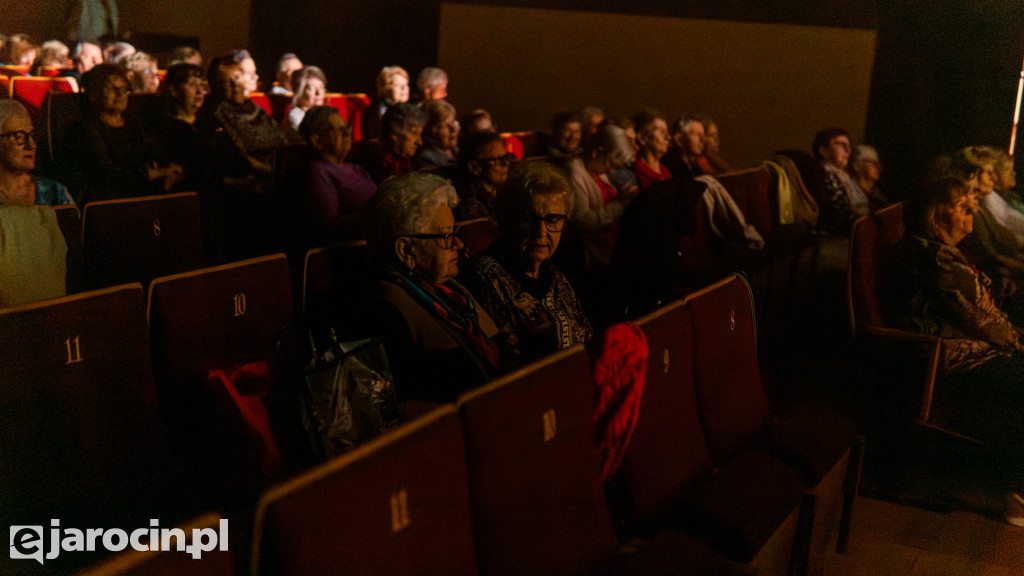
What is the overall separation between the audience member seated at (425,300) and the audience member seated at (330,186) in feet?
4.68

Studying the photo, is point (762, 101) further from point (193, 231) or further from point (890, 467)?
point (193, 231)

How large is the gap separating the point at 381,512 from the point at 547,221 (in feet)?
4.63

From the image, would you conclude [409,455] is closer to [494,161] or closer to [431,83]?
[494,161]

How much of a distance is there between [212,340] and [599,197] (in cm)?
242

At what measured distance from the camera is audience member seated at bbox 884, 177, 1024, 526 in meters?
3.07

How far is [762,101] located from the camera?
26.6 feet

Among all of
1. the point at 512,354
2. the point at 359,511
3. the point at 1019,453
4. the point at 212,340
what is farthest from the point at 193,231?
the point at 1019,453

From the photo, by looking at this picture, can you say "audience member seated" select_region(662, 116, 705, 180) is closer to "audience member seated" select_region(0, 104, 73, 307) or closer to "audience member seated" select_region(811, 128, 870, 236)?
"audience member seated" select_region(811, 128, 870, 236)

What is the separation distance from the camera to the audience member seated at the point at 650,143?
489 cm

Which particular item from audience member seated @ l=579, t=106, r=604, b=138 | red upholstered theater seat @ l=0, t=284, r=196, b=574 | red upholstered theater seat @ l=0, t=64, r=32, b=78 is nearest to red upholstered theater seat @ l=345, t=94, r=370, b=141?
audience member seated @ l=579, t=106, r=604, b=138

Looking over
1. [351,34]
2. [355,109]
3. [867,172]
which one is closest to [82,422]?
[867,172]

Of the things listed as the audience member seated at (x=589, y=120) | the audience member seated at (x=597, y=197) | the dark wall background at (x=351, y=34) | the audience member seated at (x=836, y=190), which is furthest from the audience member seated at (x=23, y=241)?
the dark wall background at (x=351, y=34)

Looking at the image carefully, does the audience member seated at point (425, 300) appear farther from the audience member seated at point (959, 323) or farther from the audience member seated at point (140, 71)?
the audience member seated at point (140, 71)

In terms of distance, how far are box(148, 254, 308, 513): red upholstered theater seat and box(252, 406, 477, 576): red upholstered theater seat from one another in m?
0.41
